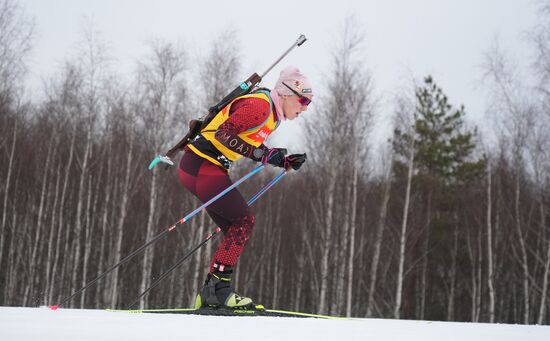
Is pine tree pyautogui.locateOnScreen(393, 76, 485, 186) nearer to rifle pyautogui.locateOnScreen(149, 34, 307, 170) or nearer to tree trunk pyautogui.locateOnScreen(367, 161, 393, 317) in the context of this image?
tree trunk pyautogui.locateOnScreen(367, 161, 393, 317)

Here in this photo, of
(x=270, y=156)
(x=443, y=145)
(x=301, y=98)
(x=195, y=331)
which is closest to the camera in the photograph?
(x=195, y=331)

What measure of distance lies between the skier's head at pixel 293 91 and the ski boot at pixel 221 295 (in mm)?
1306

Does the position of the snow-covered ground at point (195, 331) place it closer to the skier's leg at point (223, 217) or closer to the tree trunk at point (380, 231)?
the skier's leg at point (223, 217)

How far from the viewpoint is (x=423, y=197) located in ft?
72.8

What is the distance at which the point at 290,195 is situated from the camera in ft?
83.6

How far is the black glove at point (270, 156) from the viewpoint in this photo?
353cm

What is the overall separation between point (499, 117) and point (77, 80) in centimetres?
1410

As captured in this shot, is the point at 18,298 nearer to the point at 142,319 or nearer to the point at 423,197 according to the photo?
the point at 423,197

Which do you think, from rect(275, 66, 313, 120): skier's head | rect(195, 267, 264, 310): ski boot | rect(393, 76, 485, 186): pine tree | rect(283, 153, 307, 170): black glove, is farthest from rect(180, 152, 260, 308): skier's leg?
rect(393, 76, 485, 186): pine tree

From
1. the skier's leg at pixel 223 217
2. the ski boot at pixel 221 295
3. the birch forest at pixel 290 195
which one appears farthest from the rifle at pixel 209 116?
the birch forest at pixel 290 195

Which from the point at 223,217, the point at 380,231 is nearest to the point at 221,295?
the point at 223,217

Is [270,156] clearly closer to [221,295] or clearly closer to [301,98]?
[301,98]

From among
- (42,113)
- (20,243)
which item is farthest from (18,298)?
(42,113)

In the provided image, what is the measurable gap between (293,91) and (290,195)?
21.8 m
